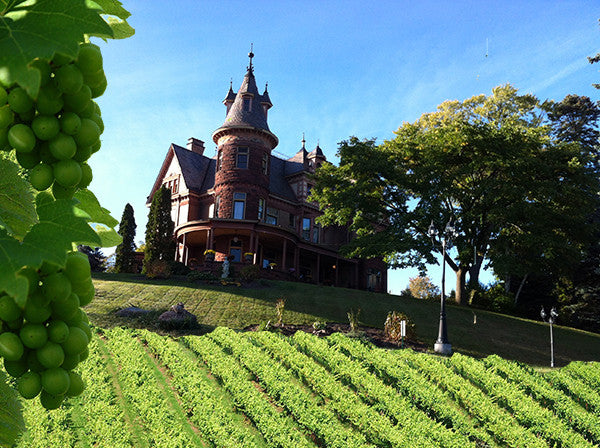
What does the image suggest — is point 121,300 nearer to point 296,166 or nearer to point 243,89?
point 243,89

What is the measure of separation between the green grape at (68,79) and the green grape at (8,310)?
1.55 ft

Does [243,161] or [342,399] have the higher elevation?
[243,161]

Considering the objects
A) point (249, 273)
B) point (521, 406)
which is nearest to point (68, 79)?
point (521, 406)

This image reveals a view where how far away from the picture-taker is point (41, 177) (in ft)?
3.62

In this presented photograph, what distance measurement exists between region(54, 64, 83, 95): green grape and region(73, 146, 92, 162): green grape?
5.4 inches

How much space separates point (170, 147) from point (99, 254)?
12.9 metres

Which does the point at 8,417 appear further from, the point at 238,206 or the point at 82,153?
the point at 238,206

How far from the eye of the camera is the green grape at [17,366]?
113 centimetres

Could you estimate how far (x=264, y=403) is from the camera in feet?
38.9

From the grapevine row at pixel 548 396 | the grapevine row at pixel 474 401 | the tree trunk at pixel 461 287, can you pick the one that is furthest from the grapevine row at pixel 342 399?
the tree trunk at pixel 461 287

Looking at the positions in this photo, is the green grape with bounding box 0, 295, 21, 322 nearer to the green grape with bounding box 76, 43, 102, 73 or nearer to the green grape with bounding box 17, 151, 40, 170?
the green grape with bounding box 17, 151, 40, 170

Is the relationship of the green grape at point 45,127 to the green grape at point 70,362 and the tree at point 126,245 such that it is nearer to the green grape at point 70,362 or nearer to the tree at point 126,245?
the green grape at point 70,362

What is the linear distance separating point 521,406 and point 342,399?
16.3 ft

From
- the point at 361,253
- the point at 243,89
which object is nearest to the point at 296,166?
the point at 243,89
